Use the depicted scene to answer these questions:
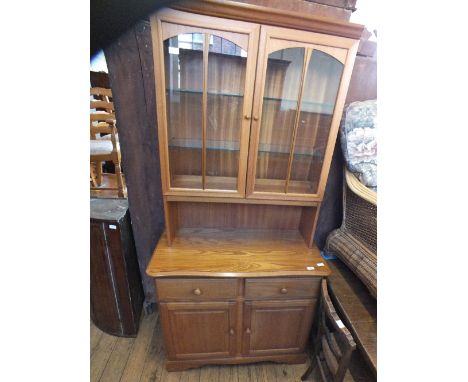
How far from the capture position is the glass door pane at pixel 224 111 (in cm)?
84

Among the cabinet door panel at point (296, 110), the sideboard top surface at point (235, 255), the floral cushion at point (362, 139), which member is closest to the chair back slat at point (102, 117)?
the sideboard top surface at point (235, 255)

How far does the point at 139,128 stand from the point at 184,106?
0.34 m

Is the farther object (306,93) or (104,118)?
A: (104,118)

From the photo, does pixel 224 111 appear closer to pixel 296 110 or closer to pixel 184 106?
pixel 184 106

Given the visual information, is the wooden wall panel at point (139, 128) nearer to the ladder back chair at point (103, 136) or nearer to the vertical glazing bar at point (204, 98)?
the ladder back chair at point (103, 136)

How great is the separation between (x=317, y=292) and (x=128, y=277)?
1.08 metres

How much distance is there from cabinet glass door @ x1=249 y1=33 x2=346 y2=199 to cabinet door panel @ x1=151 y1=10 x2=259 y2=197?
10cm

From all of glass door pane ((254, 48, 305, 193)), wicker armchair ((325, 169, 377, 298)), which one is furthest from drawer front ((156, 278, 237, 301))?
wicker armchair ((325, 169, 377, 298))

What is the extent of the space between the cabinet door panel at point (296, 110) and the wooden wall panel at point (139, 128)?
583 millimetres

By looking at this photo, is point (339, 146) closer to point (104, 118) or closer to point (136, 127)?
point (136, 127)

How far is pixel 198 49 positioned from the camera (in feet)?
2.73
